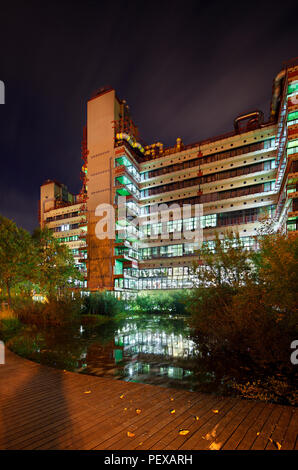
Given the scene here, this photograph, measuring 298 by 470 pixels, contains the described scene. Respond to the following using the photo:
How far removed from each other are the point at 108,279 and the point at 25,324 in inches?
1174

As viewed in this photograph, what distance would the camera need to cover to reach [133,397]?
612 cm

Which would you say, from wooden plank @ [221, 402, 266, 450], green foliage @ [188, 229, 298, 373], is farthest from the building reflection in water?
wooden plank @ [221, 402, 266, 450]

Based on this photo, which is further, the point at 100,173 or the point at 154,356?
the point at 100,173

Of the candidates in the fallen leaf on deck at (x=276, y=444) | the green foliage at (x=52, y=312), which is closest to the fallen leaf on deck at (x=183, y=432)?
the fallen leaf on deck at (x=276, y=444)

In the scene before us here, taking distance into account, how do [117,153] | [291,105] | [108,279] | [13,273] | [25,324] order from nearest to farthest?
[25,324], [13,273], [291,105], [108,279], [117,153]

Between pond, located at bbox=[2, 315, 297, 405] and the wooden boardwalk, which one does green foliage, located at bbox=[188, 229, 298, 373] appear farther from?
the wooden boardwalk

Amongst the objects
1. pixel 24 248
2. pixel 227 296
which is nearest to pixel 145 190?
pixel 24 248

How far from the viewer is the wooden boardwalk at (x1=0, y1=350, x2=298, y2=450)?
4152mm

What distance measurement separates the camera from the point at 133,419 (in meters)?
4.95

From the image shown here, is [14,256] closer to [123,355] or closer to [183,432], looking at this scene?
[123,355]

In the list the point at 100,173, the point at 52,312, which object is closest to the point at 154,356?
the point at 52,312

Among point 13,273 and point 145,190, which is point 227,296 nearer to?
point 13,273

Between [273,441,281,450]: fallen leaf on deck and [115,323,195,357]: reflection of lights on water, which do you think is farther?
[115,323,195,357]: reflection of lights on water

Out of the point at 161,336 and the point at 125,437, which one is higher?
the point at 125,437
